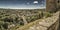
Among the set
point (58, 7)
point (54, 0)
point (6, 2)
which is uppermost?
point (6, 2)

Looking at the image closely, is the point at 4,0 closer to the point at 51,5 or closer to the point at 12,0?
the point at 12,0

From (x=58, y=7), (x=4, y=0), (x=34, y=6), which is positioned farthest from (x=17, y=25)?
(x=58, y=7)

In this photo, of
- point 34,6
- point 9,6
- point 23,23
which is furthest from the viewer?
point 34,6

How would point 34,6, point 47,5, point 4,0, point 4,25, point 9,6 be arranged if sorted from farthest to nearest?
1. point 47,5
2. point 34,6
3. point 9,6
4. point 4,0
5. point 4,25

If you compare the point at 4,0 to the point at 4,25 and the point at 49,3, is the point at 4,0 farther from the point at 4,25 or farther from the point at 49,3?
the point at 49,3

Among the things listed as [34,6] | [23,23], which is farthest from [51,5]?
[23,23]

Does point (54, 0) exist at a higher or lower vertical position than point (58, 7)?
higher

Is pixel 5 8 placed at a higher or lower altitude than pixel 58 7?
higher

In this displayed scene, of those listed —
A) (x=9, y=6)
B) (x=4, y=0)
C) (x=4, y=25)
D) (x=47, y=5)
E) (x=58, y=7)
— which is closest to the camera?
(x=4, y=25)

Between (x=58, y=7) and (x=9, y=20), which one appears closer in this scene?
(x=9, y=20)
